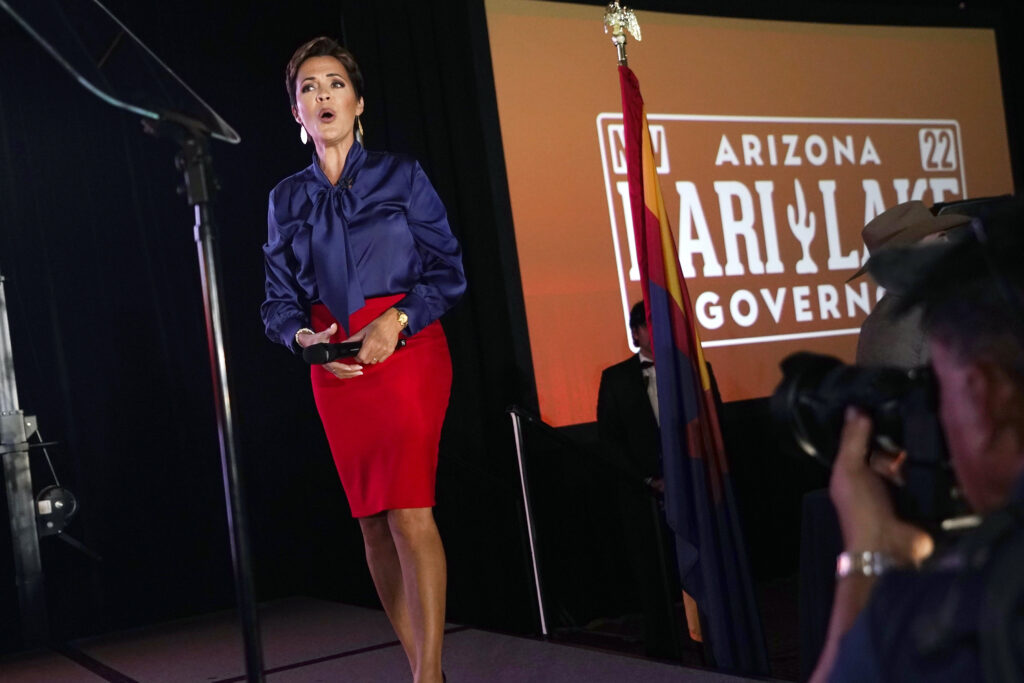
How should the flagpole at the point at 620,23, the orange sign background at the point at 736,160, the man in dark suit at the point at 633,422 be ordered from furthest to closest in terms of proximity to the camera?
the orange sign background at the point at 736,160
the man in dark suit at the point at 633,422
the flagpole at the point at 620,23

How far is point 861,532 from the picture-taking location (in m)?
0.69

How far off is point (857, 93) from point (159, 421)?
11.2 ft

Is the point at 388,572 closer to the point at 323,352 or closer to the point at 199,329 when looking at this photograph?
the point at 323,352

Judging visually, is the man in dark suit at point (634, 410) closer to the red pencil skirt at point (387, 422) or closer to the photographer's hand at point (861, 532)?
the red pencil skirt at point (387, 422)

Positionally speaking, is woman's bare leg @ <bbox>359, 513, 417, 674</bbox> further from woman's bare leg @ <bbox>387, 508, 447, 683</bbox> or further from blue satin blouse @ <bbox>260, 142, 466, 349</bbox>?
blue satin blouse @ <bbox>260, 142, 466, 349</bbox>

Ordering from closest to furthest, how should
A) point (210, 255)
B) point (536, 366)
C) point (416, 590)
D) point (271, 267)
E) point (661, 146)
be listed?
1. point (210, 255)
2. point (416, 590)
3. point (271, 267)
4. point (536, 366)
5. point (661, 146)

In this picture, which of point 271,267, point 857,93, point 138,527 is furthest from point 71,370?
point 857,93

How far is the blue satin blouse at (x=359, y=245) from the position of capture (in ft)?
7.95

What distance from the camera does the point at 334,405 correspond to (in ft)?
7.92

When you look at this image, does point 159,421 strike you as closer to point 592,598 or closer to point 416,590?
point 592,598

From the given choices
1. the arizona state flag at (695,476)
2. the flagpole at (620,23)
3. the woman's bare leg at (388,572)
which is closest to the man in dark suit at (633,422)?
the arizona state flag at (695,476)

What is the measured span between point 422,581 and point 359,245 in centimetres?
72

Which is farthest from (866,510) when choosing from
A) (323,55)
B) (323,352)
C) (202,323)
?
(202,323)

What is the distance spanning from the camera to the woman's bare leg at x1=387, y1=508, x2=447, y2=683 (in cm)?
230
